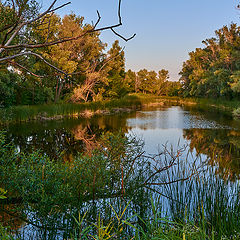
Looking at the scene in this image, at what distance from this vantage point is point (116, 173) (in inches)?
167

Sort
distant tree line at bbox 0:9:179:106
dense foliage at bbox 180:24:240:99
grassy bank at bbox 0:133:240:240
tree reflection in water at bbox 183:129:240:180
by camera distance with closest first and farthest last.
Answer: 1. grassy bank at bbox 0:133:240:240
2. tree reflection in water at bbox 183:129:240:180
3. distant tree line at bbox 0:9:179:106
4. dense foliage at bbox 180:24:240:99

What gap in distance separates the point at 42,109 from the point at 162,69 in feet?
249

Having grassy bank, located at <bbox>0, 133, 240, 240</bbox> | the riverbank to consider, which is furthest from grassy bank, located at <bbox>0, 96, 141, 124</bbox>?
grassy bank, located at <bbox>0, 133, 240, 240</bbox>

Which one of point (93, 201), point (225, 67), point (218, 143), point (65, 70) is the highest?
point (225, 67)

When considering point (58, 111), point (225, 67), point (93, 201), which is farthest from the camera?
point (225, 67)

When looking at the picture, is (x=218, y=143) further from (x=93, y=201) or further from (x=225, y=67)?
(x=225, y=67)

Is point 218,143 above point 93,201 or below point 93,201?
below

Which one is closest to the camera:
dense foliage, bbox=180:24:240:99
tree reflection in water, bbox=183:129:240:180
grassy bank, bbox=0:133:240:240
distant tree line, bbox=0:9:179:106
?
grassy bank, bbox=0:133:240:240

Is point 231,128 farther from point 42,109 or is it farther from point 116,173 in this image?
point 42,109

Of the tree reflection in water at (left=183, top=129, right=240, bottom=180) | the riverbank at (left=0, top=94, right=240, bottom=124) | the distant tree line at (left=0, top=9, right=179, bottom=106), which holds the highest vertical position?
the distant tree line at (left=0, top=9, right=179, bottom=106)

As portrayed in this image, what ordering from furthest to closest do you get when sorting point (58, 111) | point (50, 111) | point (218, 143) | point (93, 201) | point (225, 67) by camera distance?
1. point (225, 67)
2. point (58, 111)
3. point (50, 111)
4. point (218, 143)
5. point (93, 201)

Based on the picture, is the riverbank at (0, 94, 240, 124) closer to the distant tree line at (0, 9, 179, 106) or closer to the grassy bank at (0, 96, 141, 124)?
the grassy bank at (0, 96, 141, 124)

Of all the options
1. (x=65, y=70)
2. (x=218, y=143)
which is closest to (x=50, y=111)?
(x=65, y=70)

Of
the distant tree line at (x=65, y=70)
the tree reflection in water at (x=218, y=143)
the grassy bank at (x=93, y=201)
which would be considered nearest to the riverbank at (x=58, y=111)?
the distant tree line at (x=65, y=70)
